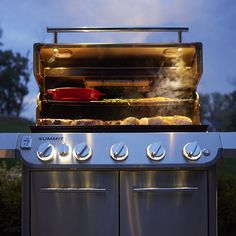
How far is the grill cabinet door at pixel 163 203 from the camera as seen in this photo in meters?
1.85

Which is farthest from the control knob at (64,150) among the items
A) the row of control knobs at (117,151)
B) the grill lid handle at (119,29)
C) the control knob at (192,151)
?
the grill lid handle at (119,29)

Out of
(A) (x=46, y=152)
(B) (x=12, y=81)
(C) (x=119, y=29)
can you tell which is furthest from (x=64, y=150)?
(B) (x=12, y=81)

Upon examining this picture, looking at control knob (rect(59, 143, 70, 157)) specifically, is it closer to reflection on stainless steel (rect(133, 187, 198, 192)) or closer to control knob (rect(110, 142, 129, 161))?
control knob (rect(110, 142, 129, 161))

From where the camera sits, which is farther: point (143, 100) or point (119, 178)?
point (143, 100)

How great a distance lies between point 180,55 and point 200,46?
0.55ft

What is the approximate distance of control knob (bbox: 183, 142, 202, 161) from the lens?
71.9 inches

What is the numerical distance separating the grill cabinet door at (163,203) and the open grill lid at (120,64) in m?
0.67

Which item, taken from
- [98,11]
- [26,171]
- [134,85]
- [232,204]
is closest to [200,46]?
[134,85]

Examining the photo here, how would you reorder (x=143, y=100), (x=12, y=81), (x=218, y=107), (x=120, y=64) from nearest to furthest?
(x=143, y=100) → (x=120, y=64) → (x=218, y=107) → (x=12, y=81)

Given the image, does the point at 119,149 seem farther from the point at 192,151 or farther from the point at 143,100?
the point at 143,100

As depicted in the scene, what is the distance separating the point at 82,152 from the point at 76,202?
0.71ft

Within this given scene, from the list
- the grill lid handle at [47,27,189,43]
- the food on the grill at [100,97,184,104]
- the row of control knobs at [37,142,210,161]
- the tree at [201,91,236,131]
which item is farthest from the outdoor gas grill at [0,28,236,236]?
the tree at [201,91,236,131]

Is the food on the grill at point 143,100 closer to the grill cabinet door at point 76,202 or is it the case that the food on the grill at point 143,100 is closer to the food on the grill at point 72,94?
the food on the grill at point 72,94

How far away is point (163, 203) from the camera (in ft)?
6.10
